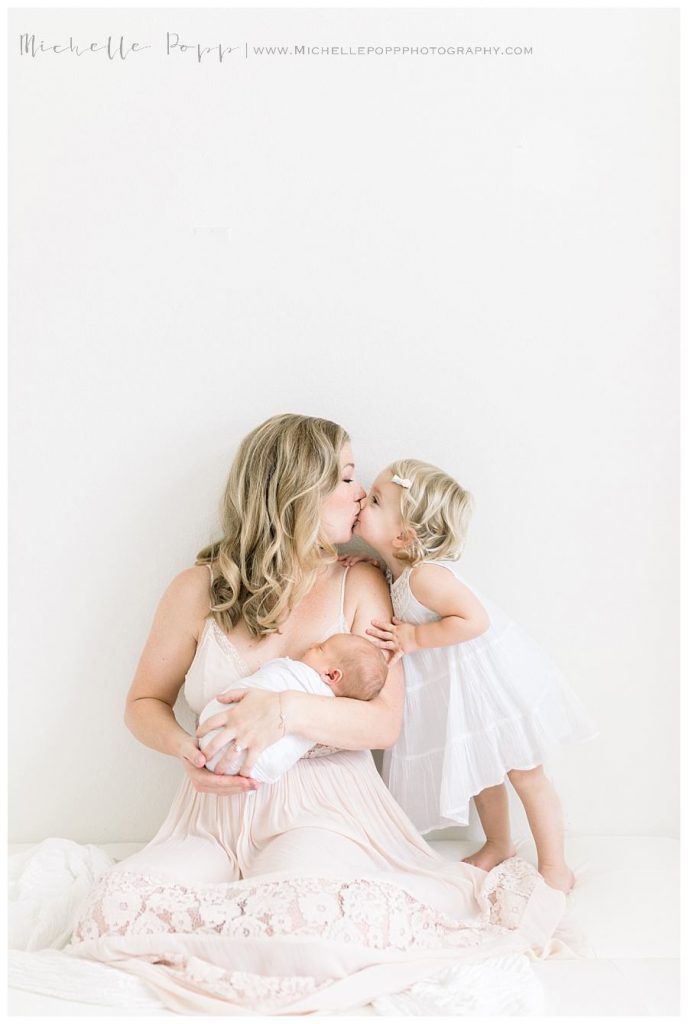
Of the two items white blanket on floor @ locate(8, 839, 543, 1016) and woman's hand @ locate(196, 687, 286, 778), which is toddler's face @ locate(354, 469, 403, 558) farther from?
white blanket on floor @ locate(8, 839, 543, 1016)

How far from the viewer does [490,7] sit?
2.30 m

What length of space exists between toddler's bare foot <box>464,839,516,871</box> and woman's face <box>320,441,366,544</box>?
81 centimetres

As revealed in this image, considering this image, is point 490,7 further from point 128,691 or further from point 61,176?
point 128,691

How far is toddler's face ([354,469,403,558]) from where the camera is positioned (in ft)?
7.04

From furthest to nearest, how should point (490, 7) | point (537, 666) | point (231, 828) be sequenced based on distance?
point (490, 7), point (537, 666), point (231, 828)

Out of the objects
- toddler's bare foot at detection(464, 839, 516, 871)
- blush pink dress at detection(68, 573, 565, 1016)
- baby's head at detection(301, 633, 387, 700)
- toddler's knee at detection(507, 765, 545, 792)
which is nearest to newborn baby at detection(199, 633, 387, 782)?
baby's head at detection(301, 633, 387, 700)

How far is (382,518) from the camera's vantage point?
2.16 meters

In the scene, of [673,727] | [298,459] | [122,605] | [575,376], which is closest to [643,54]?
[575,376]

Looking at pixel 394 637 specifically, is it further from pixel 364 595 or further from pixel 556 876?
pixel 556 876

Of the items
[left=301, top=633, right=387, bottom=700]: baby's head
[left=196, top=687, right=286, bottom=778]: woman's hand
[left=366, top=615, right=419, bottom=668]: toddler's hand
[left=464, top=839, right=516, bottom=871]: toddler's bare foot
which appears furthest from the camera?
[left=464, top=839, right=516, bottom=871]: toddler's bare foot

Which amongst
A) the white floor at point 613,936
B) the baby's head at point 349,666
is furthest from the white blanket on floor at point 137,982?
the baby's head at point 349,666

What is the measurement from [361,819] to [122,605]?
796 millimetres

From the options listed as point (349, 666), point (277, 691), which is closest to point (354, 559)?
point (349, 666)

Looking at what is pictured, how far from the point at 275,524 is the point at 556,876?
1.00 m
